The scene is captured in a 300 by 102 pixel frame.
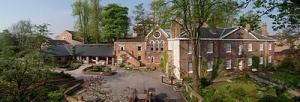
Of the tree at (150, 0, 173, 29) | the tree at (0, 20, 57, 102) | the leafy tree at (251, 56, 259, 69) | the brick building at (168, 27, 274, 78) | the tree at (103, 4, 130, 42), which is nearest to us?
Answer: the tree at (0, 20, 57, 102)

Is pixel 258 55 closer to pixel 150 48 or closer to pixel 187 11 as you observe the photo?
pixel 150 48

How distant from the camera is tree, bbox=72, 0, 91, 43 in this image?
7844 centimetres

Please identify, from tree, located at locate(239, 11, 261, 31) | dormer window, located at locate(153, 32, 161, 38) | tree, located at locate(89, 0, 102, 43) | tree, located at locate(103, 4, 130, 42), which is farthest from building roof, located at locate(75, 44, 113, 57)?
tree, located at locate(239, 11, 261, 31)

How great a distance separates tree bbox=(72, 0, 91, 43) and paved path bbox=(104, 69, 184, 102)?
3375cm

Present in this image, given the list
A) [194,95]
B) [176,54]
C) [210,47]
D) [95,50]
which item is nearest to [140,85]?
[176,54]

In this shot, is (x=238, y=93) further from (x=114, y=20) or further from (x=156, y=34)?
(x=114, y=20)

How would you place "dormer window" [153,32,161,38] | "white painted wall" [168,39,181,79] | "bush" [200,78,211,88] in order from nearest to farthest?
"bush" [200,78,211,88] → "white painted wall" [168,39,181,79] → "dormer window" [153,32,161,38]

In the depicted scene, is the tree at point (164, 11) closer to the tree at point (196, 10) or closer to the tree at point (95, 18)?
the tree at point (196, 10)

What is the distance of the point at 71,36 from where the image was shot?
93312mm

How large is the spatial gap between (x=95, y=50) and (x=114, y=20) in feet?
35.0

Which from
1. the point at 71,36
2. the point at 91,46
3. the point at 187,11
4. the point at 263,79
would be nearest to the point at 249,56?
the point at 263,79

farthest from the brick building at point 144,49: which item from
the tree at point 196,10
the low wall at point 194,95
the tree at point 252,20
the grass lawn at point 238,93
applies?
the tree at point 252,20

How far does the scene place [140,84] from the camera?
37.9 meters

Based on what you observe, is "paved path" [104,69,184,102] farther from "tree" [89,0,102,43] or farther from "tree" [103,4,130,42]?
"tree" [89,0,102,43]
